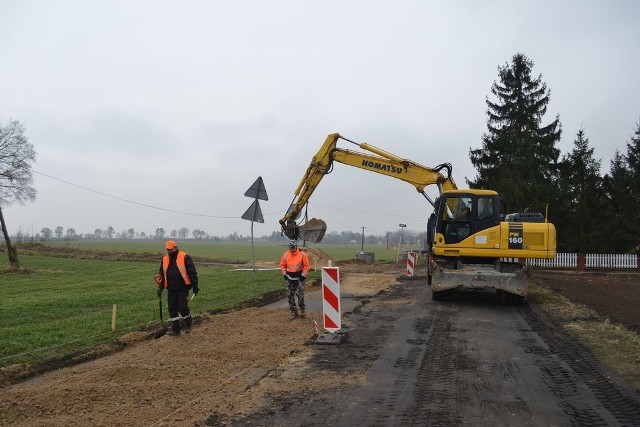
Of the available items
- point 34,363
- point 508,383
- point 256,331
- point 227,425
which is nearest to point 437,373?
point 508,383

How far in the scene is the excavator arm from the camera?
1727cm

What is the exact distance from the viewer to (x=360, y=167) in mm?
18172

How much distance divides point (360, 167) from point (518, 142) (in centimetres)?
2189

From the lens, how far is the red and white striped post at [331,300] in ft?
30.0

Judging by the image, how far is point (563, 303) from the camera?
14.8 meters

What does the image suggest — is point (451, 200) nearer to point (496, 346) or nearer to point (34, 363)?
point (496, 346)

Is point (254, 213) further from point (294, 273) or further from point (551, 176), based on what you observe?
point (551, 176)

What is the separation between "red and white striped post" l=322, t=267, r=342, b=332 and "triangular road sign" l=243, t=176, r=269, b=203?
8938 millimetres

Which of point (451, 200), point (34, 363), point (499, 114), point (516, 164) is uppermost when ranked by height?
point (499, 114)

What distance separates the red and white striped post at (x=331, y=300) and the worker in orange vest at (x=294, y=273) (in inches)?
80.3

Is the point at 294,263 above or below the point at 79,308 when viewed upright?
above

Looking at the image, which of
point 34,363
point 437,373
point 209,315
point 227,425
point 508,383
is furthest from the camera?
point 209,315

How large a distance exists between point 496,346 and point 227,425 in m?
5.37

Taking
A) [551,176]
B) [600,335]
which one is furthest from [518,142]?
[600,335]
